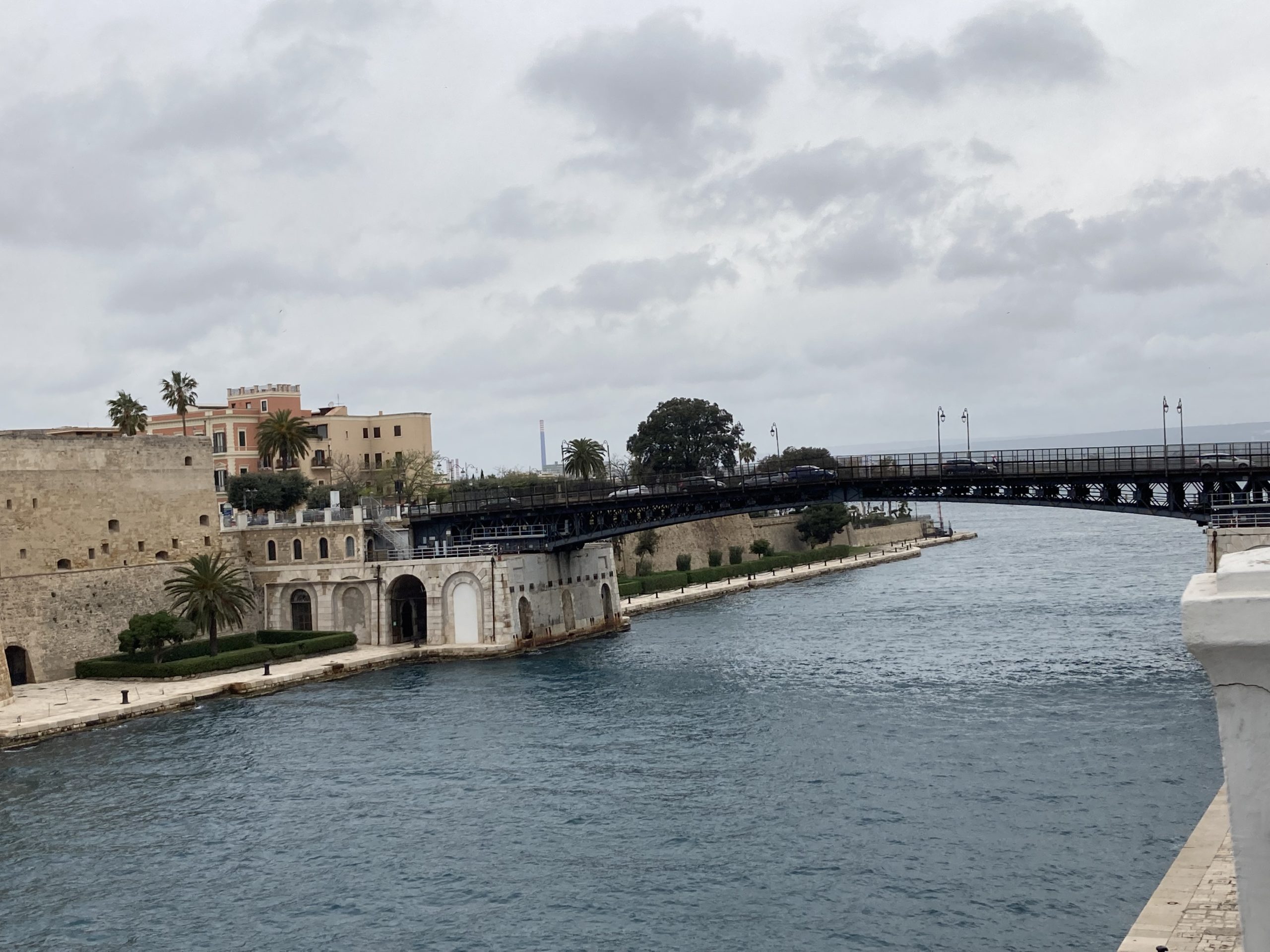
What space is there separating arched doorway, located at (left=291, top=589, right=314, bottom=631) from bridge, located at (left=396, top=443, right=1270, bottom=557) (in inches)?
232

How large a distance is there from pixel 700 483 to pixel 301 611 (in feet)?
76.3

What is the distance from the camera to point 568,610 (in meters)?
76.3

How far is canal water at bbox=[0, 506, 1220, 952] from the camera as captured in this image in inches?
1145

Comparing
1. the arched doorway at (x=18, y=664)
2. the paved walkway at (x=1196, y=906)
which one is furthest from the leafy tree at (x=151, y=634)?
the paved walkway at (x=1196, y=906)

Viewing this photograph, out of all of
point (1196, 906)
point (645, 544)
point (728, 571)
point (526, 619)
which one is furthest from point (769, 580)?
point (1196, 906)

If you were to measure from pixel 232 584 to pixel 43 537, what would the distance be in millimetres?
8944

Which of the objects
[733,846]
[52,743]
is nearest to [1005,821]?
[733,846]

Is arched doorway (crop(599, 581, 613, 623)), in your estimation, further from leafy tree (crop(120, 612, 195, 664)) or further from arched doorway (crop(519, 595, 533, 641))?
leafy tree (crop(120, 612, 195, 664))

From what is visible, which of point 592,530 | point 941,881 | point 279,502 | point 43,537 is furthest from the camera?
point 279,502

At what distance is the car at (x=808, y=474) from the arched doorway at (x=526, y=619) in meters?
15.9

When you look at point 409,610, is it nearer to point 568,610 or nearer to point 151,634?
point 568,610

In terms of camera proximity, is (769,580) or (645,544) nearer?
(645,544)

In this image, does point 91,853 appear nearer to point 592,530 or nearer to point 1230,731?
point 1230,731

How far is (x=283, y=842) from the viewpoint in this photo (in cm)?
3597
